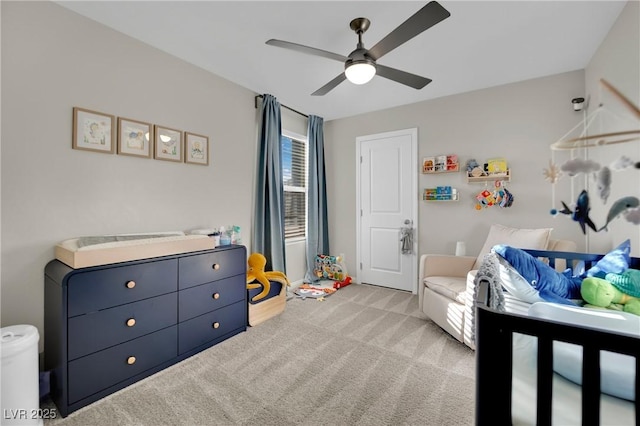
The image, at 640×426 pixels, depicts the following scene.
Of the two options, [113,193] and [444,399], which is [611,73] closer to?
[444,399]

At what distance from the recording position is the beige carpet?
152 centimetres

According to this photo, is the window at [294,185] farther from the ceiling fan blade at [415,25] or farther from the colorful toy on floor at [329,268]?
the ceiling fan blade at [415,25]

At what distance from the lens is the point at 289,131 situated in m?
3.79

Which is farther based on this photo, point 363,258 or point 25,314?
point 363,258

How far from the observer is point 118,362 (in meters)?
1.73

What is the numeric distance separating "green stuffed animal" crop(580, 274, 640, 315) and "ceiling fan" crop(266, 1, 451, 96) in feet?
5.29

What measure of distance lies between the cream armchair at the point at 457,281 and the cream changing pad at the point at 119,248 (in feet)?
6.81

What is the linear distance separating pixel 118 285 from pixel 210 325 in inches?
31.4

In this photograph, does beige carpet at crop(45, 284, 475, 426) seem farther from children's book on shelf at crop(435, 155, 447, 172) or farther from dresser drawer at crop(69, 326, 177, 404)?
children's book on shelf at crop(435, 155, 447, 172)

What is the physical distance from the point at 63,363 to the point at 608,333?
2.38 meters

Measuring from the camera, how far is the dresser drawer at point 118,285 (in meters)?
1.57

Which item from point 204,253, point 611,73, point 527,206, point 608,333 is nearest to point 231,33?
point 204,253

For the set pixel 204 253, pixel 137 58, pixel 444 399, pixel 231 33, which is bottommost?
pixel 444 399

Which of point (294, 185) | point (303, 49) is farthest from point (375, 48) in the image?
point (294, 185)
